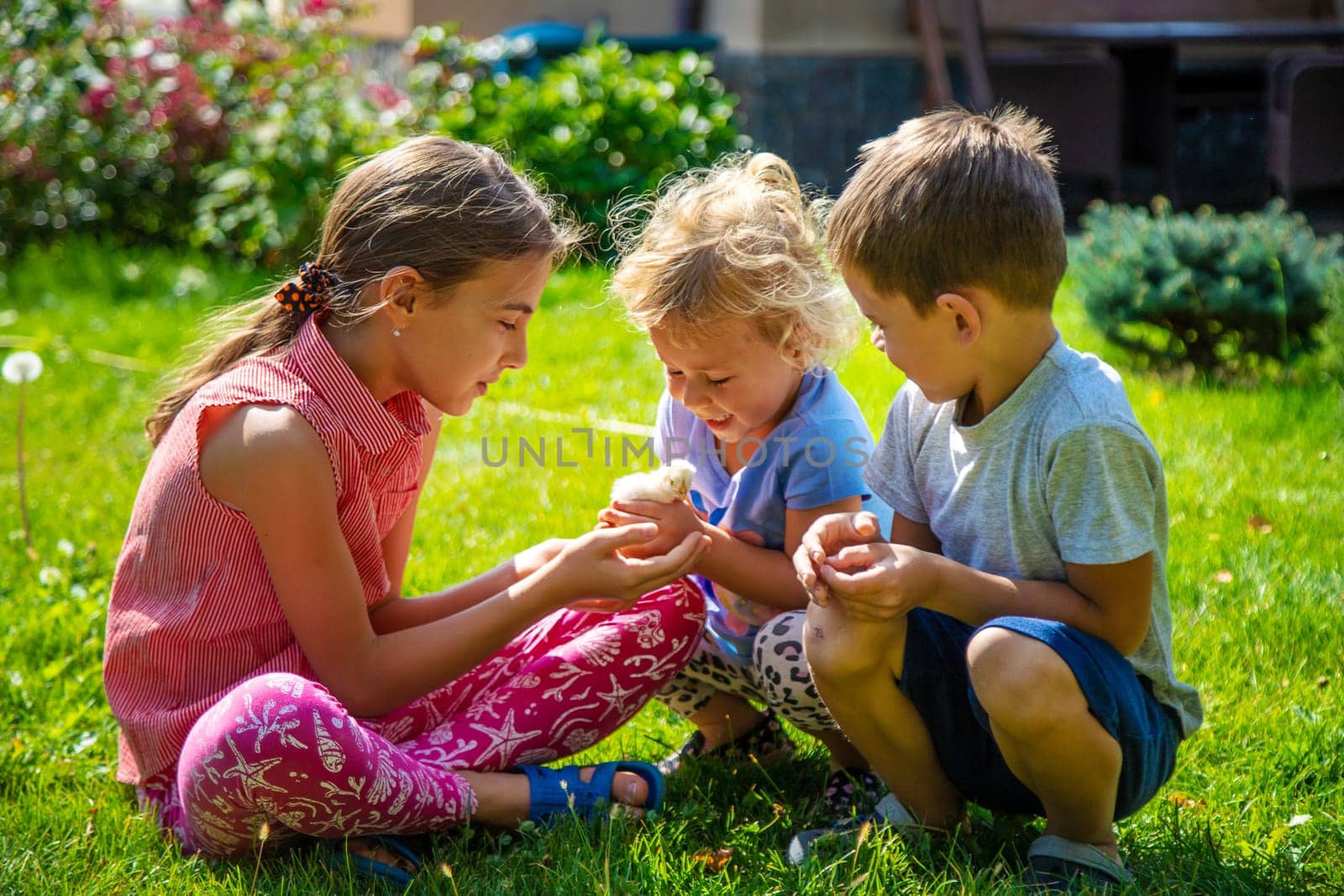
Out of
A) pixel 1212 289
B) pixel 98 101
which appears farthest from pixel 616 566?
pixel 98 101

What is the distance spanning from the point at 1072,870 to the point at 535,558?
3.56 ft

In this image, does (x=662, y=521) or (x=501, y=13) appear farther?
(x=501, y=13)

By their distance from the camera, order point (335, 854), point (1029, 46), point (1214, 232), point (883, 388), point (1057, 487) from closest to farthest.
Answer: point (1057, 487) → point (335, 854) → point (883, 388) → point (1214, 232) → point (1029, 46)

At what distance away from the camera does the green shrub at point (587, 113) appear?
6.52 m

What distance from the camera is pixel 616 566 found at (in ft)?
7.14

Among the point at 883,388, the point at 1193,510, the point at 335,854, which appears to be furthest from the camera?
the point at 883,388

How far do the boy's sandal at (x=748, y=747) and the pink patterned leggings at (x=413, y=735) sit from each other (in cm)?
19

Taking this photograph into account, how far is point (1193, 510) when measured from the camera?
3469 mm

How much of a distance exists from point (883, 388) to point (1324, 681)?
6.38ft

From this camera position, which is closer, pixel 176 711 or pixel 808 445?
pixel 176 711

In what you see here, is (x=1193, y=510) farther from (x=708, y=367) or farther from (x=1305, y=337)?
(x=708, y=367)

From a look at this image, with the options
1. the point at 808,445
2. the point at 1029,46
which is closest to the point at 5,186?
the point at 1029,46

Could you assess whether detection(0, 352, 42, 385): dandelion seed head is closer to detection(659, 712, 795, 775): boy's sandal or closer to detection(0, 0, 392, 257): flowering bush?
detection(659, 712, 795, 775): boy's sandal

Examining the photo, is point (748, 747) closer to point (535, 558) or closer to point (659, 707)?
point (659, 707)
